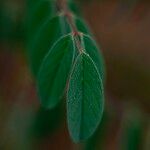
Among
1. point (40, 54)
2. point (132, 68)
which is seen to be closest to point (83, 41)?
point (40, 54)

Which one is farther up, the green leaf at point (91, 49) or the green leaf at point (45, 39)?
the green leaf at point (45, 39)

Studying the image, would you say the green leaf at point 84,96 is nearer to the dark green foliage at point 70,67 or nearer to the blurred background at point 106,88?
the dark green foliage at point 70,67

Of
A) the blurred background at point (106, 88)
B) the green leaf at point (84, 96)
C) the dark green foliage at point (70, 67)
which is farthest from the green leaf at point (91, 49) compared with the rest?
the blurred background at point (106, 88)

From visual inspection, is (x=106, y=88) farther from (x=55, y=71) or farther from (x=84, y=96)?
(x=84, y=96)

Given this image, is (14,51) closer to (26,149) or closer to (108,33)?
(26,149)

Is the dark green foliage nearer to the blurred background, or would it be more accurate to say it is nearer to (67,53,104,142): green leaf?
(67,53,104,142): green leaf

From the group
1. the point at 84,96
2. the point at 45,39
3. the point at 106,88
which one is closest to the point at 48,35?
the point at 45,39

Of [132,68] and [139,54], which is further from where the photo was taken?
[139,54]
